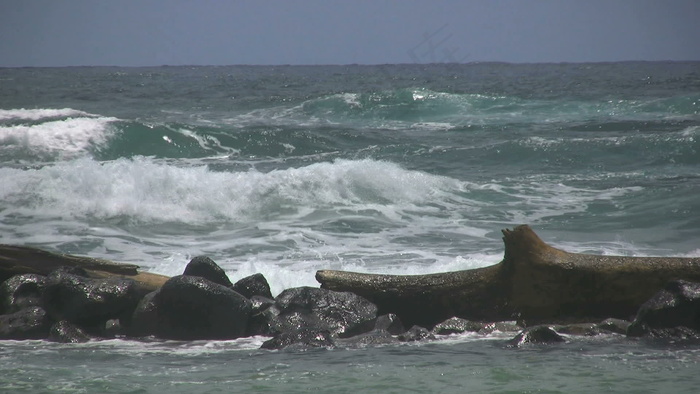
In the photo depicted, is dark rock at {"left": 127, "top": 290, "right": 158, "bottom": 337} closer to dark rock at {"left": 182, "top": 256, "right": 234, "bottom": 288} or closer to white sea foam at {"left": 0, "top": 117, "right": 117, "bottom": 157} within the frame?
dark rock at {"left": 182, "top": 256, "right": 234, "bottom": 288}

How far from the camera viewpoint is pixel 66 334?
6199mm

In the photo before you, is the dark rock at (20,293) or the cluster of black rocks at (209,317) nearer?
the cluster of black rocks at (209,317)

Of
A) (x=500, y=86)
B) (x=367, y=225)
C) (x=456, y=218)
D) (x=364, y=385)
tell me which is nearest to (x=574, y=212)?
(x=456, y=218)

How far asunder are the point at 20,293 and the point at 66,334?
2.53 ft

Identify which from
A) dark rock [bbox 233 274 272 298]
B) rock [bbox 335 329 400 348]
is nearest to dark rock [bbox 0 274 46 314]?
dark rock [bbox 233 274 272 298]

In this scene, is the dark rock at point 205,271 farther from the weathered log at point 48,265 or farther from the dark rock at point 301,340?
the dark rock at point 301,340

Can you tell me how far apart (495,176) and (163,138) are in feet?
27.6

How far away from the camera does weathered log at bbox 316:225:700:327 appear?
20.6 ft

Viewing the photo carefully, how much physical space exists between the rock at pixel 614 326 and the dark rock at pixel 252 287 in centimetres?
246

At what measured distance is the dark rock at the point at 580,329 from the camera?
20.0 feet

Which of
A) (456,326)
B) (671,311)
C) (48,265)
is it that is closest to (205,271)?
(48,265)

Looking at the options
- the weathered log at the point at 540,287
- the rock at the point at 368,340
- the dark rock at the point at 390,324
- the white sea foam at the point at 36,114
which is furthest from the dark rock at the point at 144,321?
the white sea foam at the point at 36,114

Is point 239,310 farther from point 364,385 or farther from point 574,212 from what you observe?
point 574,212

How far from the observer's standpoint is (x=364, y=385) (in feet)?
16.1
